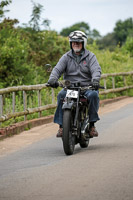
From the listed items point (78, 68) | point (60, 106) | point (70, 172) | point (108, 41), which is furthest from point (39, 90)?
point (108, 41)

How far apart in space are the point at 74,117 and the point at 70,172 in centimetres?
214

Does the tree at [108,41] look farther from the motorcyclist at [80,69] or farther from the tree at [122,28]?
the motorcyclist at [80,69]

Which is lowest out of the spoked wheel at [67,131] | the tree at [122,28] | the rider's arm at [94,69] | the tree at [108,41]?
the spoked wheel at [67,131]

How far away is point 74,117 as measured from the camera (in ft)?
33.0

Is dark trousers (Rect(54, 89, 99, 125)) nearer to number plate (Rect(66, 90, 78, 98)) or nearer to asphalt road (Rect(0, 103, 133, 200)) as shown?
number plate (Rect(66, 90, 78, 98))

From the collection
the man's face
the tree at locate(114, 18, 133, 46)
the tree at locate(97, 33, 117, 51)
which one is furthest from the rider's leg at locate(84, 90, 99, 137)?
the tree at locate(114, 18, 133, 46)

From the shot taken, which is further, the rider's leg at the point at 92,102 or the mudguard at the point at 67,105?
the rider's leg at the point at 92,102

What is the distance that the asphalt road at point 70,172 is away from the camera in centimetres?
668

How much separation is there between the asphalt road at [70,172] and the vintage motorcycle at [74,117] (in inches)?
9.5

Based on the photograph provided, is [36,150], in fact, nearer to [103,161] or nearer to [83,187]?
[103,161]

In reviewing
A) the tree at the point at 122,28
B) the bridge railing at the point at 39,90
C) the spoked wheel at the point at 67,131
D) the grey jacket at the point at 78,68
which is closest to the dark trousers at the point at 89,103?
the grey jacket at the point at 78,68

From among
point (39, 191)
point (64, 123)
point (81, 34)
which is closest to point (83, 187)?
point (39, 191)

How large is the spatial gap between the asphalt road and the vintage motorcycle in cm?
24

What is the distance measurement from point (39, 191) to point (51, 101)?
1128 centimetres
